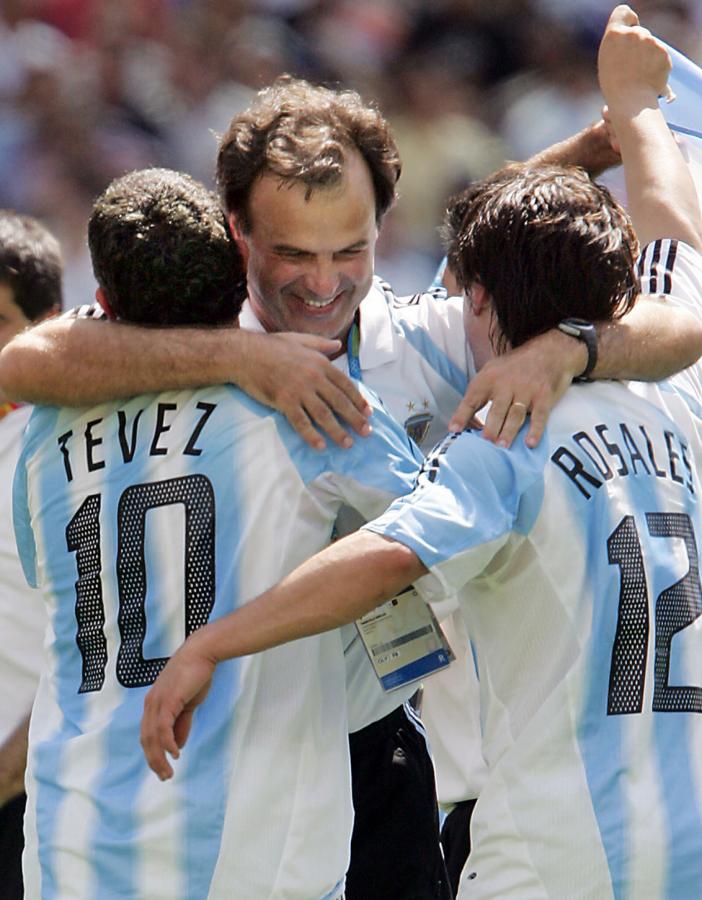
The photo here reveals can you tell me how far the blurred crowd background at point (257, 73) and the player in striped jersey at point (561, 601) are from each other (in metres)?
5.31

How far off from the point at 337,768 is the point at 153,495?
0.56 m

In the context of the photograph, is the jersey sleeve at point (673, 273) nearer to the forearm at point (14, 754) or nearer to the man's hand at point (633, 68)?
the man's hand at point (633, 68)

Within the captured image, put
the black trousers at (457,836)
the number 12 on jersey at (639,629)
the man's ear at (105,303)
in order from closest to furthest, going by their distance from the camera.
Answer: the number 12 on jersey at (639,629) → the man's ear at (105,303) → the black trousers at (457,836)

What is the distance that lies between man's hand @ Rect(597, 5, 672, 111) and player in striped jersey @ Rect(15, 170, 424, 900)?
127cm

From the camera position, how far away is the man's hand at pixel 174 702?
2264 millimetres

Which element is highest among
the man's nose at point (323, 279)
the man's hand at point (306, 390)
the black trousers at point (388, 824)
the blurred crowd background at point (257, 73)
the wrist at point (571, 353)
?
the blurred crowd background at point (257, 73)

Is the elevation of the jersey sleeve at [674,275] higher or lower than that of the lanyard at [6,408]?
higher

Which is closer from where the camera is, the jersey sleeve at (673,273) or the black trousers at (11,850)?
the jersey sleeve at (673,273)

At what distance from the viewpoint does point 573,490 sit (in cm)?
240

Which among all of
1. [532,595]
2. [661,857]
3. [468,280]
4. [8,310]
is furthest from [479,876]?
[8,310]

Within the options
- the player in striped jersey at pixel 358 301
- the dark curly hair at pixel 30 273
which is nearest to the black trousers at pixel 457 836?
the player in striped jersey at pixel 358 301

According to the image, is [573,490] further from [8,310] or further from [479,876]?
[8,310]

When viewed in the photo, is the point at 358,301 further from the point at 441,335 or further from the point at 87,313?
the point at 87,313

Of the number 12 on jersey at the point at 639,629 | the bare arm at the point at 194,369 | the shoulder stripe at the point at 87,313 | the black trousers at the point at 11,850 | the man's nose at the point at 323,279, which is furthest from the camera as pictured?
the black trousers at the point at 11,850
